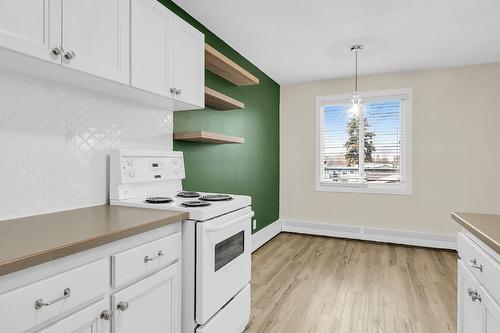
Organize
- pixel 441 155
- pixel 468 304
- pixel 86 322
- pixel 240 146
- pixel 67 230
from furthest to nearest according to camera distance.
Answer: pixel 441 155 → pixel 240 146 → pixel 468 304 → pixel 67 230 → pixel 86 322

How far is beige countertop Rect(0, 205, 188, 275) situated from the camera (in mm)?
877

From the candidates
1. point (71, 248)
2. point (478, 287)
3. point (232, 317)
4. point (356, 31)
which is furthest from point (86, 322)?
point (356, 31)

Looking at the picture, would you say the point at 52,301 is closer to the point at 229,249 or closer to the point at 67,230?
the point at 67,230

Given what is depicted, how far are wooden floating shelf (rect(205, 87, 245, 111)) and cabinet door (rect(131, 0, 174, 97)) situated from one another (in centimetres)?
53

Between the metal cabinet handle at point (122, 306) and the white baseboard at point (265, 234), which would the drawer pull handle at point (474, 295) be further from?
the white baseboard at point (265, 234)

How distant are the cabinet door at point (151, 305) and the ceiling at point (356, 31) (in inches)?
83.3

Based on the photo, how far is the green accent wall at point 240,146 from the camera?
106 inches

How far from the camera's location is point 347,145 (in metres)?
4.55

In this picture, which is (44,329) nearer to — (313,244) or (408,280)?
(408,280)

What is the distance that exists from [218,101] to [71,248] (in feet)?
6.25

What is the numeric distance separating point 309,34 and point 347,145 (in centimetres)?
209

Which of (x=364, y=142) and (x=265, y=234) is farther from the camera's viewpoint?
(x=364, y=142)

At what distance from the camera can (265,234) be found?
427 centimetres

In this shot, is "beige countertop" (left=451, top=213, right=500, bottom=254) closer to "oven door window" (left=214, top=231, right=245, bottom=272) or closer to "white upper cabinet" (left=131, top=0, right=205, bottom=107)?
"oven door window" (left=214, top=231, right=245, bottom=272)
